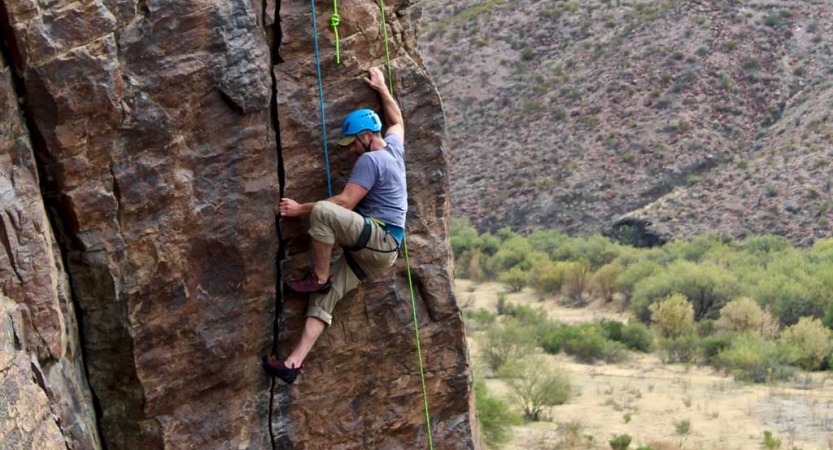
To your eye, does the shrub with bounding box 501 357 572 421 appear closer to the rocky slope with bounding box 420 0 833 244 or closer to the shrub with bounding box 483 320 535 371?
the shrub with bounding box 483 320 535 371

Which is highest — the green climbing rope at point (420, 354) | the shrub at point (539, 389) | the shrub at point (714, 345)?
the green climbing rope at point (420, 354)

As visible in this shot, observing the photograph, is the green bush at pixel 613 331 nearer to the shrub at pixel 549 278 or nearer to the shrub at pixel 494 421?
the shrub at pixel 549 278

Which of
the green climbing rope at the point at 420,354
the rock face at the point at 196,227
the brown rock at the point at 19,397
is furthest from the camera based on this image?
the green climbing rope at the point at 420,354

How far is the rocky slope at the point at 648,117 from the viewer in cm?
3534

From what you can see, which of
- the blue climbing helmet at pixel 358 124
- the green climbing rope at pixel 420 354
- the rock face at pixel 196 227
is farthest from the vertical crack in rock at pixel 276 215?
the green climbing rope at pixel 420 354

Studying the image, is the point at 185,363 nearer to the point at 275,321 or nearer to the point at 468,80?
the point at 275,321

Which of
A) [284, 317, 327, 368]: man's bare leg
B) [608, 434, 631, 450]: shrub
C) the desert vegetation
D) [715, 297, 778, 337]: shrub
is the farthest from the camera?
[715, 297, 778, 337]: shrub

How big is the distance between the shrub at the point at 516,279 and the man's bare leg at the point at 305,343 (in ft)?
84.0

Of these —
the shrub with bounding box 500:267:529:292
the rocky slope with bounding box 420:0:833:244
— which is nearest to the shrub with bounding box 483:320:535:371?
the shrub with bounding box 500:267:529:292

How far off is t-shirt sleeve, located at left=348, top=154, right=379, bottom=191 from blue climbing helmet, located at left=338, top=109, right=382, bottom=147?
0.16 metres

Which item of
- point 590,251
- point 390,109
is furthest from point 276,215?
point 590,251

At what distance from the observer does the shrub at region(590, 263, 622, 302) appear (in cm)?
3030

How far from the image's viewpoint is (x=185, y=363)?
688cm

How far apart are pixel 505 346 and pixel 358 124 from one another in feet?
52.3
